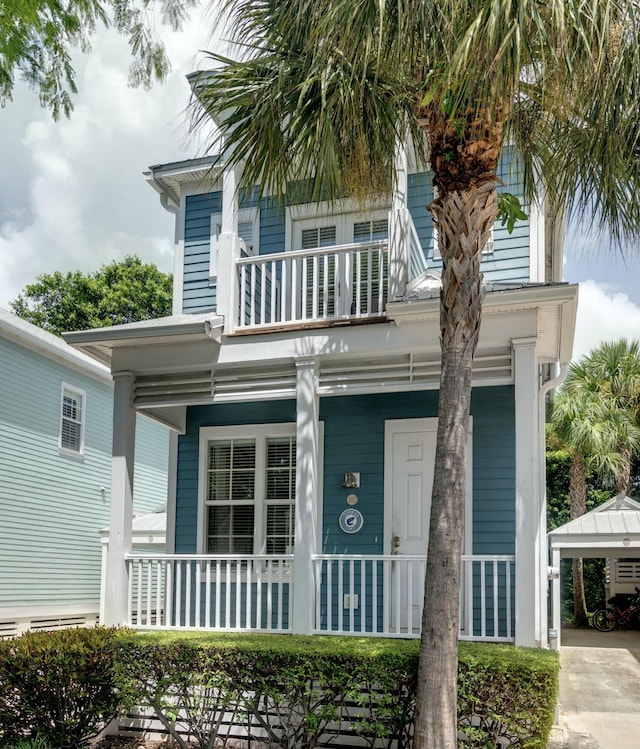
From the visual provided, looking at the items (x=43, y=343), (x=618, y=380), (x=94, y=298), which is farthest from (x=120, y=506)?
(x=94, y=298)

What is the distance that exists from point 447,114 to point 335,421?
205 inches

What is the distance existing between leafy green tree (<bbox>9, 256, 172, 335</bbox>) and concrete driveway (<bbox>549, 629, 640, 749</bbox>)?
66.8 ft

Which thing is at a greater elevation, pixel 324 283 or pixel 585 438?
pixel 324 283

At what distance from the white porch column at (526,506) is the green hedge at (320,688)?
0.55m

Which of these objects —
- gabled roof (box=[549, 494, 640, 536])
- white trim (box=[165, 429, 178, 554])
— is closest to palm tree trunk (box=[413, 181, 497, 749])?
white trim (box=[165, 429, 178, 554])

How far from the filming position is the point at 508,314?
8.57 metres

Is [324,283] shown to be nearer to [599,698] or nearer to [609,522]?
[599,698]

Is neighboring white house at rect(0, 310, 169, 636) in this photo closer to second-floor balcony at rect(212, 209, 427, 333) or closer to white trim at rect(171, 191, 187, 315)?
white trim at rect(171, 191, 187, 315)

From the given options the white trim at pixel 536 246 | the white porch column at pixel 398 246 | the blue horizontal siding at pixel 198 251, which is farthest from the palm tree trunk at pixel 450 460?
the blue horizontal siding at pixel 198 251

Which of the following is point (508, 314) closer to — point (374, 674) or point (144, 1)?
point (374, 674)

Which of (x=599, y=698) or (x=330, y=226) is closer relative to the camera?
(x=599, y=698)

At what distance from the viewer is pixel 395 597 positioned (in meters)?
9.76

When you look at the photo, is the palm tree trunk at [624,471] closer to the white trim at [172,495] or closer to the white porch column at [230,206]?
the white trim at [172,495]

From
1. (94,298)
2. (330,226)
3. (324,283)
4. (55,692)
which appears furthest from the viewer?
(94,298)
